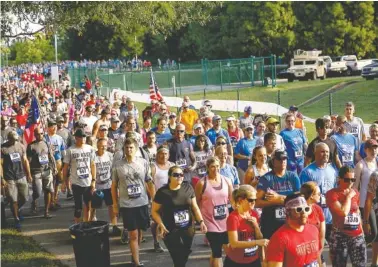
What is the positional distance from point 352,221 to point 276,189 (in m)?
0.93

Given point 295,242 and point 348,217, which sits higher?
point 295,242

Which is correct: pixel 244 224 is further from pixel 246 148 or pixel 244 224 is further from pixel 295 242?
pixel 246 148

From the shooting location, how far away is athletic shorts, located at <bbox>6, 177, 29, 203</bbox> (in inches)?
456

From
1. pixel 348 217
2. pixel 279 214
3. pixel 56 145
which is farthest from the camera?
pixel 56 145

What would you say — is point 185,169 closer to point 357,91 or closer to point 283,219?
point 283,219

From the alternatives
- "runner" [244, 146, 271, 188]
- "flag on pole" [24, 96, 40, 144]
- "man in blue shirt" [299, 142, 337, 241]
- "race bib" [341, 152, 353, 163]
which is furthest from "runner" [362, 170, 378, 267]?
"flag on pole" [24, 96, 40, 144]

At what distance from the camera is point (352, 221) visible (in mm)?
7133

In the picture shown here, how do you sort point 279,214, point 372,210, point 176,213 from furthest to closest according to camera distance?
point 372,210
point 176,213
point 279,214

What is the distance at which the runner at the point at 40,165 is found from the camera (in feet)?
40.3

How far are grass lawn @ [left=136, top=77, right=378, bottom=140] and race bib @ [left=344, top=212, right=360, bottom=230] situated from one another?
50.7 ft

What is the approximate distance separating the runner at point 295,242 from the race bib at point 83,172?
→ 5.93 meters

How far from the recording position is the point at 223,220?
25.7 feet

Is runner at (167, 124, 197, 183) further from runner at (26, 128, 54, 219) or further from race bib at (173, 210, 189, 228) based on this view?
runner at (26, 128, 54, 219)

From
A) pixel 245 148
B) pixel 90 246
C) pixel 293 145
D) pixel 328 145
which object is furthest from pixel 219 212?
pixel 293 145
